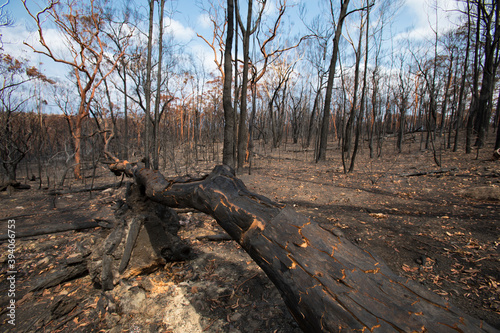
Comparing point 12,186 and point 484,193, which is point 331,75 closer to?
point 484,193

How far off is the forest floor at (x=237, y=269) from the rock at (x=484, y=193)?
0.02 metres

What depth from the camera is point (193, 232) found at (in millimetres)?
4141

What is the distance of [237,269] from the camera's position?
2.92 m

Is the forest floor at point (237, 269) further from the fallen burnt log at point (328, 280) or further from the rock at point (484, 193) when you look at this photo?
the fallen burnt log at point (328, 280)

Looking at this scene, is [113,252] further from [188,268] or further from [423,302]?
[423,302]

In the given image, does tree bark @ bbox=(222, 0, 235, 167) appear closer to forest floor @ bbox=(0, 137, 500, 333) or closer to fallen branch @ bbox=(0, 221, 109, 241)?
forest floor @ bbox=(0, 137, 500, 333)

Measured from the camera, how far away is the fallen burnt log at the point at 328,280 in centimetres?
95

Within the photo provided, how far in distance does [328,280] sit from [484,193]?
613cm

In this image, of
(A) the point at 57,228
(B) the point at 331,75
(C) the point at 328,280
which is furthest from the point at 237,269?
(B) the point at 331,75

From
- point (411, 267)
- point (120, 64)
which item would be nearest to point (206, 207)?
point (411, 267)

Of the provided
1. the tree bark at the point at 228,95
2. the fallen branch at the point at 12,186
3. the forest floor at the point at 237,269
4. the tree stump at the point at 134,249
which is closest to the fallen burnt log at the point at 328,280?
the forest floor at the point at 237,269

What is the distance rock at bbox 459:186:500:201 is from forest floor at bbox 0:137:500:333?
17 millimetres

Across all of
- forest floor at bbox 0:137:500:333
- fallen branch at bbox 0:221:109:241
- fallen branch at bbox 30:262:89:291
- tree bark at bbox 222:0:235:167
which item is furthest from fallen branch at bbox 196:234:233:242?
tree bark at bbox 222:0:235:167

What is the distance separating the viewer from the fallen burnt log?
946mm
